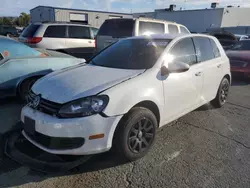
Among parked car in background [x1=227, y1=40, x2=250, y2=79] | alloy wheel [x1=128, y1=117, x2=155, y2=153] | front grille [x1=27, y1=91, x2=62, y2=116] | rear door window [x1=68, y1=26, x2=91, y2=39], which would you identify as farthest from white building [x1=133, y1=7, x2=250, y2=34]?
front grille [x1=27, y1=91, x2=62, y2=116]

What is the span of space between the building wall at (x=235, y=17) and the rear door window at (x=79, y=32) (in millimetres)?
35294

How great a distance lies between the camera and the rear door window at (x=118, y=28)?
7.06 m

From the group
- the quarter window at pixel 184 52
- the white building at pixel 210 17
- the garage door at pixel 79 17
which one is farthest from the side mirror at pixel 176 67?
the white building at pixel 210 17

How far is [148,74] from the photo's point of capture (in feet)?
10.00

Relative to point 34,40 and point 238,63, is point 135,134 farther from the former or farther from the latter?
point 34,40

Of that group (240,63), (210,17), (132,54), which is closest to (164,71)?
(132,54)

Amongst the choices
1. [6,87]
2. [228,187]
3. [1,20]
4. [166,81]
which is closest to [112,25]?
[6,87]

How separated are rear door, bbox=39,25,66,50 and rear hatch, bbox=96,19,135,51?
73.5 inches

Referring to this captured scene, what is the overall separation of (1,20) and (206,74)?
191 ft

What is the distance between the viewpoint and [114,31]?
739 centimetres

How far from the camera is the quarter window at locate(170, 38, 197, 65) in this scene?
3528 mm

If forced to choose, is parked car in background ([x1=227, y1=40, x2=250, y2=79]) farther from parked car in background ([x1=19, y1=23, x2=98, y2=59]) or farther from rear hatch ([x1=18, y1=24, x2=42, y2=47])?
rear hatch ([x1=18, y1=24, x2=42, y2=47])

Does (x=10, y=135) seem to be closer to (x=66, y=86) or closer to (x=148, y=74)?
(x=66, y=86)

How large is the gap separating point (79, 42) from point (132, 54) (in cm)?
623
